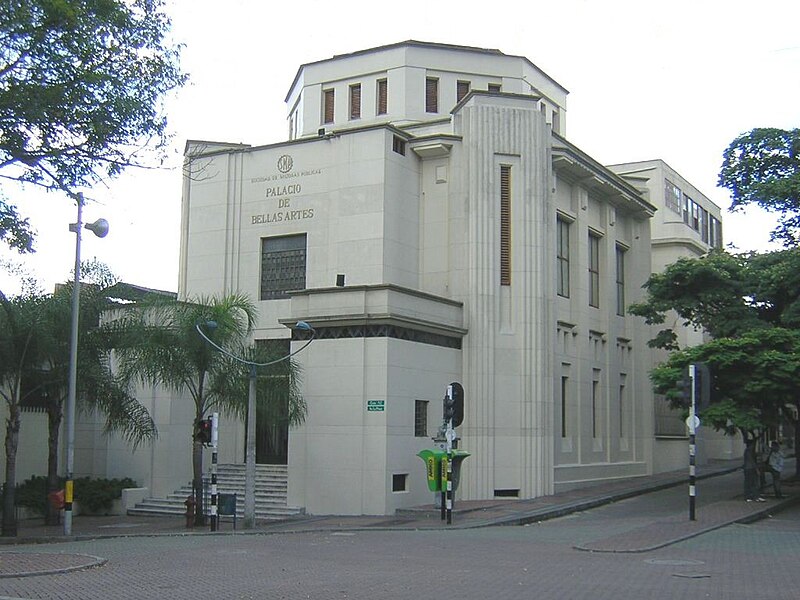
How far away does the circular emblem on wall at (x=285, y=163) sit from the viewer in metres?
34.8

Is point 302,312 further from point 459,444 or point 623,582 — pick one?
point 623,582

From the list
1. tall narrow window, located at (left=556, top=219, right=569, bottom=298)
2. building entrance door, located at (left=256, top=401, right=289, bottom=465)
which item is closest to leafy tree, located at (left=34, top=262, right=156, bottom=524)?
building entrance door, located at (left=256, top=401, right=289, bottom=465)

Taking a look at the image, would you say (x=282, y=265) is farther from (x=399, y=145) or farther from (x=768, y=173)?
(x=768, y=173)

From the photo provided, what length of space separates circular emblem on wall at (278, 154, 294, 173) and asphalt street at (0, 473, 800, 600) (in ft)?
48.0

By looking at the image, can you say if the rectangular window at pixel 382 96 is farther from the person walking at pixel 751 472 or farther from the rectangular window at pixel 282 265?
the person walking at pixel 751 472

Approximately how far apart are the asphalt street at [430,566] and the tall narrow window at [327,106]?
20.0 m

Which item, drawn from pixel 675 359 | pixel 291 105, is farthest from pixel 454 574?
pixel 291 105

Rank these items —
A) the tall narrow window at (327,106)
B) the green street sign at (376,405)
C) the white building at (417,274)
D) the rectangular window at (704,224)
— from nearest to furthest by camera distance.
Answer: the green street sign at (376,405) < the white building at (417,274) < the tall narrow window at (327,106) < the rectangular window at (704,224)

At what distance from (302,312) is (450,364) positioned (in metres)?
5.01

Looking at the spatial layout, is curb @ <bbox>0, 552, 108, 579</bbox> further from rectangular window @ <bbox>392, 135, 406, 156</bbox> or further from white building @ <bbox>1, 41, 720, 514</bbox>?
rectangular window @ <bbox>392, 135, 406, 156</bbox>

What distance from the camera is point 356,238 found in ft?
107

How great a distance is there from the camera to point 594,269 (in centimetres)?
3941

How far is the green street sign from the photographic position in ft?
93.3

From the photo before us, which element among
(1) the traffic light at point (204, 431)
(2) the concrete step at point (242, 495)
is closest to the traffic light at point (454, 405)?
(1) the traffic light at point (204, 431)
